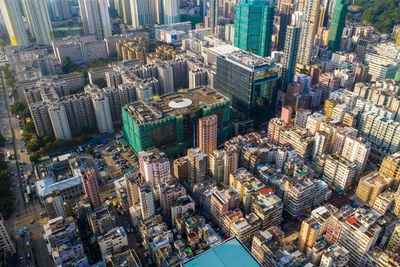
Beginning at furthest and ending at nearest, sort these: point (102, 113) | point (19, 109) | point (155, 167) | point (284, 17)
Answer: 1. point (284, 17)
2. point (19, 109)
3. point (102, 113)
4. point (155, 167)

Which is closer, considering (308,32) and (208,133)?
(208,133)

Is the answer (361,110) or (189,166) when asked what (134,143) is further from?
(361,110)

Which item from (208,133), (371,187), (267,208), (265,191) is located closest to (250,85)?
(208,133)

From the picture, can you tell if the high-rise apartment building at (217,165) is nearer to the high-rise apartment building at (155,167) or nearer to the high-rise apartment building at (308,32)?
the high-rise apartment building at (155,167)

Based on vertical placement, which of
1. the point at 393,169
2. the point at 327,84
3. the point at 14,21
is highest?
the point at 14,21

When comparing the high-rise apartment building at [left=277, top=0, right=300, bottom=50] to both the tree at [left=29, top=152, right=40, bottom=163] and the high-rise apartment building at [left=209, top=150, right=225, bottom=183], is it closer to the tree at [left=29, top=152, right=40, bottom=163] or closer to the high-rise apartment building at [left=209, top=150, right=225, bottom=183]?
the high-rise apartment building at [left=209, top=150, right=225, bottom=183]

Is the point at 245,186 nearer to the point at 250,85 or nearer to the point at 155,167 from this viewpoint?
the point at 155,167

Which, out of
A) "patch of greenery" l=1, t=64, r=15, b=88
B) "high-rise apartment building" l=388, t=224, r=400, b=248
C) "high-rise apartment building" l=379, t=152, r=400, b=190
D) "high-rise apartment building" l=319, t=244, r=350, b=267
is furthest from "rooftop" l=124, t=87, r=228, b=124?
"patch of greenery" l=1, t=64, r=15, b=88

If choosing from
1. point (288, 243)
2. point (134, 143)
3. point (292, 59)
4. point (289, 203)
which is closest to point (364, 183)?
point (289, 203)
